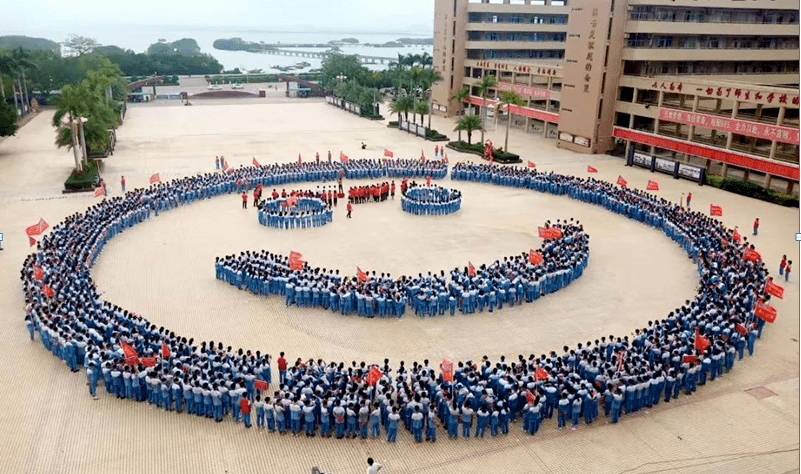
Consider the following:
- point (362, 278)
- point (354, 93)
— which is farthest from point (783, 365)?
point (354, 93)

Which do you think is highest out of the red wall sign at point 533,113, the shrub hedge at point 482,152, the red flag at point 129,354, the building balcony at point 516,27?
the building balcony at point 516,27

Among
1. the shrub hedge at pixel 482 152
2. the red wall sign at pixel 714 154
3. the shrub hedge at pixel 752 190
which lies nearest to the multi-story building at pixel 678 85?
the red wall sign at pixel 714 154

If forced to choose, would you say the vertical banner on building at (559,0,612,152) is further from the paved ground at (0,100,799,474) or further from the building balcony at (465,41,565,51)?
the building balcony at (465,41,565,51)

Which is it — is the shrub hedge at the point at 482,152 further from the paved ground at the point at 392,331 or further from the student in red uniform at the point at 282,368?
the student in red uniform at the point at 282,368

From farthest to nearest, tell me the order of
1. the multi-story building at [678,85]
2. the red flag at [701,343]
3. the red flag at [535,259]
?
the multi-story building at [678,85] → the red flag at [535,259] → the red flag at [701,343]

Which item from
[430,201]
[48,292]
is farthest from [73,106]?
[48,292]

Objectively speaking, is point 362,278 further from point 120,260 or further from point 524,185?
point 524,185
